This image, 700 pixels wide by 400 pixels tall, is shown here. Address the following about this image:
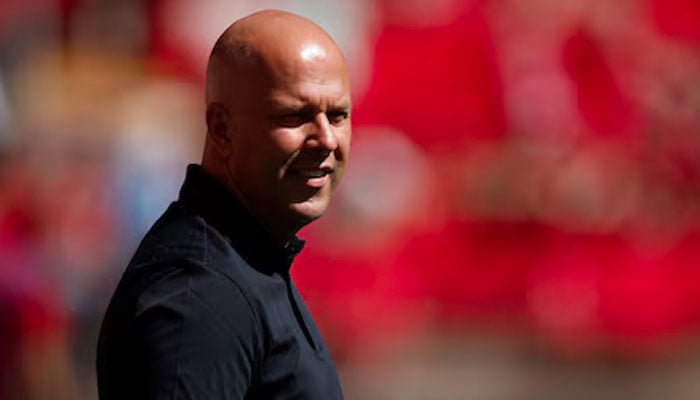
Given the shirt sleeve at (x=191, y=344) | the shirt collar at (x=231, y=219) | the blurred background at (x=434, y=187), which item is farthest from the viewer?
the blurred background at (x=434, y=187)

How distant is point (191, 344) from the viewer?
156 centimetres

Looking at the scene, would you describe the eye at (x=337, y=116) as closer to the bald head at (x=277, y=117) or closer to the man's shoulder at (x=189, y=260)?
the bald head at (x=277, y=117)

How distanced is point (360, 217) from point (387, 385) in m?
0.74

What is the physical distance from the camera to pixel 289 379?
1656 millimetres

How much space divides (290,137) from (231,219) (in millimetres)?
142

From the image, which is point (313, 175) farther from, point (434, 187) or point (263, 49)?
point (434, 187)

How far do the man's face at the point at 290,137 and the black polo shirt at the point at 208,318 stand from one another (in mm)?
43

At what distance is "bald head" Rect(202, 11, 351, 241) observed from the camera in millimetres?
1745

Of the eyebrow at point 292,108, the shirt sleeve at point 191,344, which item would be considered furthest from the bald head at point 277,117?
the shirt sleeve at point 191,344

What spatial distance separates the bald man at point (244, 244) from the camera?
1.57m

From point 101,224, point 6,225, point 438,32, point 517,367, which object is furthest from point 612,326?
point 6,225

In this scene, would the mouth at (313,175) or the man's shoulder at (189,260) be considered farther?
the mouth at (313,175)

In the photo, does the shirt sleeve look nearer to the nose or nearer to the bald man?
the bald man

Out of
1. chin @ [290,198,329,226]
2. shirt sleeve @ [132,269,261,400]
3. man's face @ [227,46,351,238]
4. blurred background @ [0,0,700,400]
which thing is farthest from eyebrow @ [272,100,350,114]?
blurred background @ [0,0,700,400]
